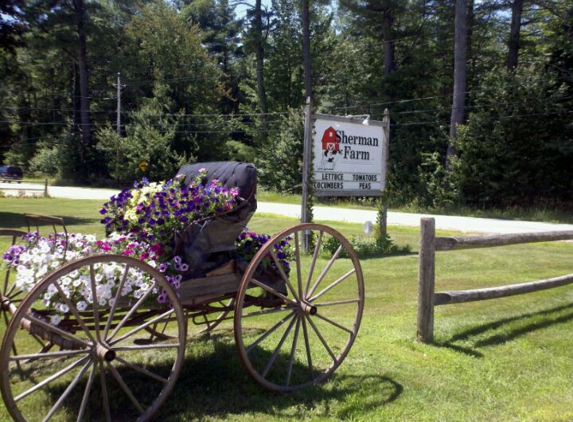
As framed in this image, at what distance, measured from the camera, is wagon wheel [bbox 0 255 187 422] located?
2820 mm

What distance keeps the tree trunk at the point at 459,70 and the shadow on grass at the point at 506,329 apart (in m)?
22.3

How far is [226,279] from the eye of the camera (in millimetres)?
3875

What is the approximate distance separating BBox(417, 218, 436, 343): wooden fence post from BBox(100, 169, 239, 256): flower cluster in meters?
1.98

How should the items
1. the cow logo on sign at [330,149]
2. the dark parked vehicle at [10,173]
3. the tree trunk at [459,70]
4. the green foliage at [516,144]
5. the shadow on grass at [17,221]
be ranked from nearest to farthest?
the cow logo on sign at [330,149] → the shadow on grass at [17,221] → the green foliage at [516,144] → the tree trunk at [459,70] → the dark parked vehicle at [10,173]

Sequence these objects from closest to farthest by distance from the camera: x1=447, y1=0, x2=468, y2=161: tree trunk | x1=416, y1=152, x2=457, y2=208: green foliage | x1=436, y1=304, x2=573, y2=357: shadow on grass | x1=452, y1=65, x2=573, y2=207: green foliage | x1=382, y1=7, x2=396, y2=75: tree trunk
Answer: x1=436, y1=304, x2=573, y2=357: shadow on grass < x1=452, y1=65, x2=573, y2=207: green foliage < x1=447, y1=0, x2=468, y2=161: tree trunk < x1=416, y1=152, x2=457, y2=208: green foliage < x1=382, y1=7, x2=396, y2=75: tree trunk

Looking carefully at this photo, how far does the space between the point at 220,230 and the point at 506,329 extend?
338cm

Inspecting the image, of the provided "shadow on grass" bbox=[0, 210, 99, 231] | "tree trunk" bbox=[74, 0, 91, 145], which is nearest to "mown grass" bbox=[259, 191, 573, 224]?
"shadow on grass" bbox=[0, 210, 99, 231]

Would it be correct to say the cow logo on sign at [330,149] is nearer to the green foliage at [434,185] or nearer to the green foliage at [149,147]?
the green foliage at [434,185]

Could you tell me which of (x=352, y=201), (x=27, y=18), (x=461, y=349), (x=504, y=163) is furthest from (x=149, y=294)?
(x=352, y=201)

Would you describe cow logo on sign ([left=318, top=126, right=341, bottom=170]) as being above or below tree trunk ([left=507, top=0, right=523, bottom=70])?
below

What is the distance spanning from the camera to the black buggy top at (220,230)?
3.79 meters

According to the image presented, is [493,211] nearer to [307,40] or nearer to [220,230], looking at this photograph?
[307,40]

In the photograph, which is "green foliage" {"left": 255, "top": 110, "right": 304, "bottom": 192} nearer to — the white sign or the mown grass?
the mown grass

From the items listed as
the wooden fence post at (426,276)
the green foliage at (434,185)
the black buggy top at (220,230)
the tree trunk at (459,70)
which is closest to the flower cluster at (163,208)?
the black buggy top at (220,230)
